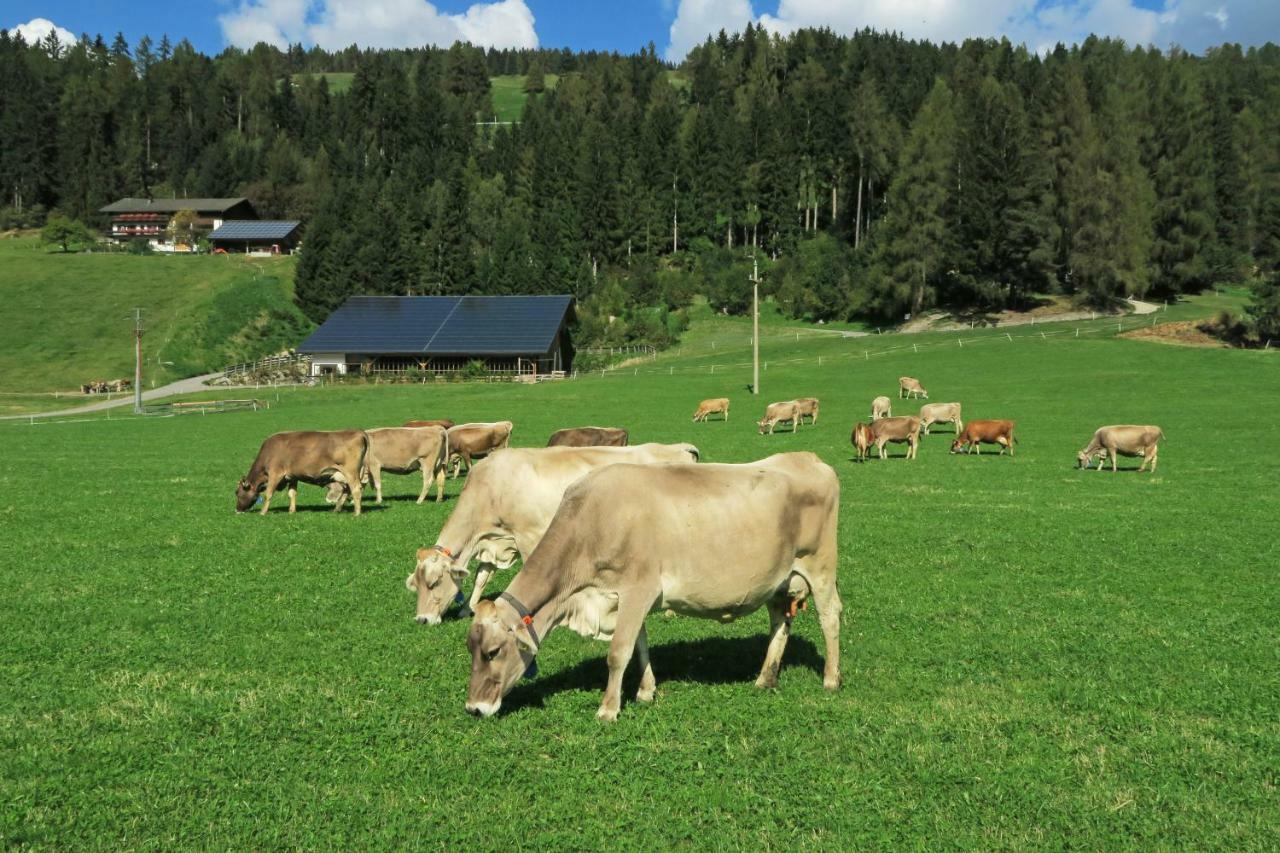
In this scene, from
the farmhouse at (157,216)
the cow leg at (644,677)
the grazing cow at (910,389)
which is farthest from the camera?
the farmhouse at (157,216)

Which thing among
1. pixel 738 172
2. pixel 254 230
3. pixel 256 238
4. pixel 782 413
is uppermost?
pixel 738 172

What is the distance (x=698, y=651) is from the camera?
1039 centimetres

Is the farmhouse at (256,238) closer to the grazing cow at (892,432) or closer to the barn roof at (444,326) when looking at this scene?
the barn roof at (444,326)

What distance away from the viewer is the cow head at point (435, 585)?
1099 centimetres

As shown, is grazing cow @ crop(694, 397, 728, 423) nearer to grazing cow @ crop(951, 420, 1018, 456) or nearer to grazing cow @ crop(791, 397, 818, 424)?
grazing cow @ crop(791, 397, 818, 424)

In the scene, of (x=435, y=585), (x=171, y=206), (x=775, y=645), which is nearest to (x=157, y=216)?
(x=171, y=206)

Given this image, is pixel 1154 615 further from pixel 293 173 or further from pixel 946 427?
pixel 293 173

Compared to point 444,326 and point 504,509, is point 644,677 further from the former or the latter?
point 444,326

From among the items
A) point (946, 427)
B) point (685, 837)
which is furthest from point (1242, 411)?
point (685, 837)

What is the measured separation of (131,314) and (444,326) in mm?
37353

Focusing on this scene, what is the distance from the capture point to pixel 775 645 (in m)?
9.16

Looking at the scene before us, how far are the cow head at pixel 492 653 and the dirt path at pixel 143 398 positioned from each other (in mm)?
58876

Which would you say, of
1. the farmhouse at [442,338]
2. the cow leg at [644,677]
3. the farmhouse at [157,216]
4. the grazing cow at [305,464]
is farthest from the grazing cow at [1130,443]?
the farmhouse at [157,216]

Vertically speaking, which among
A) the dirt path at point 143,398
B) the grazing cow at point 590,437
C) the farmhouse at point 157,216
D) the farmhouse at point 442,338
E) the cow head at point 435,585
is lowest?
the dirt path at point 143,398
